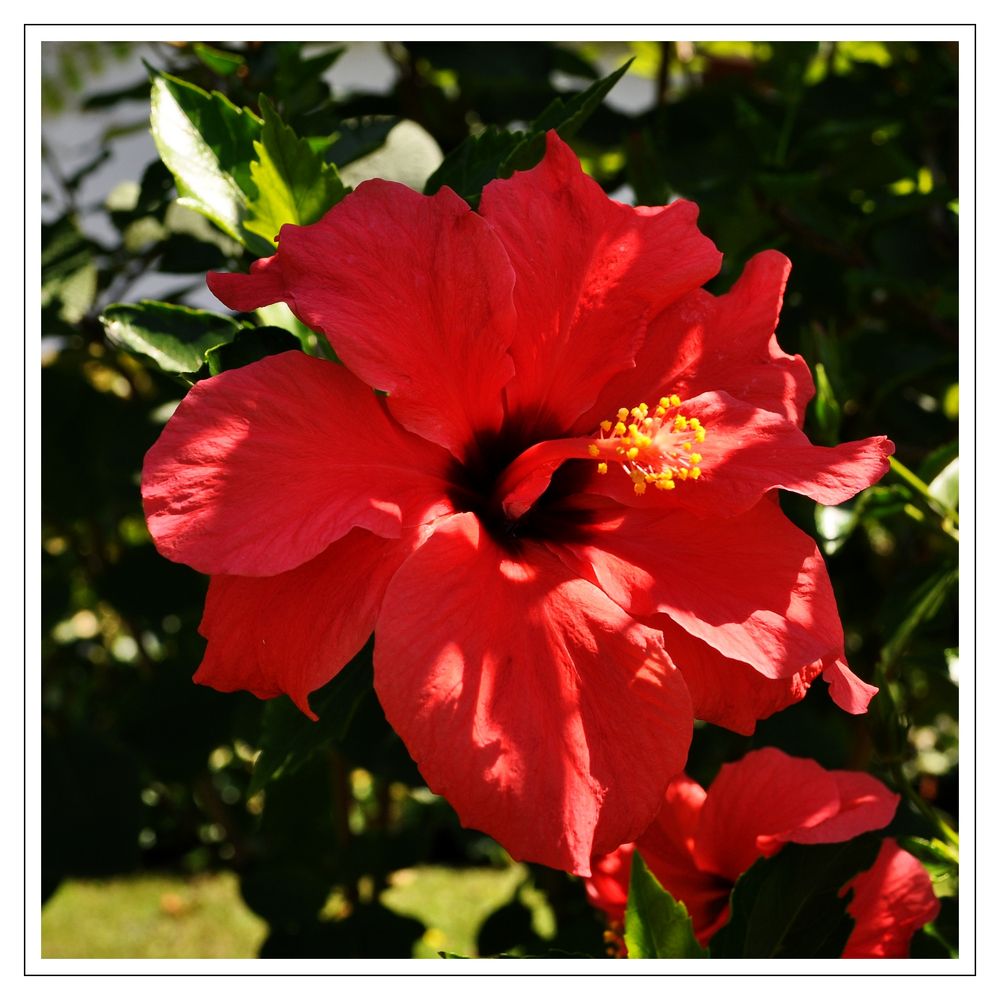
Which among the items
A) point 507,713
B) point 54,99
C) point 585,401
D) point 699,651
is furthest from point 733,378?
point 54,99

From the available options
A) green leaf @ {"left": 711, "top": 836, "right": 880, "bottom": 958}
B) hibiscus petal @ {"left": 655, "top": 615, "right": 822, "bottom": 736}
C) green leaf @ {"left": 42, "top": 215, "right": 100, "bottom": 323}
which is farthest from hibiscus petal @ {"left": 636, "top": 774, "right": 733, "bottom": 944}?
green leaf @ {"left": 42, "top": 215, "right": 100, "bottom": 323}

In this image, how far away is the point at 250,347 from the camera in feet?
2.92

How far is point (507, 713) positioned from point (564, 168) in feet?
1.46

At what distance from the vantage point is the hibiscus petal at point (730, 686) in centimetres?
84

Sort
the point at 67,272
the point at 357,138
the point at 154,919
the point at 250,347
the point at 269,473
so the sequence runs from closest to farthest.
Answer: the point at 269,473 < the point at 250,347 < the point at 357,138 < the point at 67,272 < the point at 154,919

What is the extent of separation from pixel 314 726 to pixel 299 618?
0.21m

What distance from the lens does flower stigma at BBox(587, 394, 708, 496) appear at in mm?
846

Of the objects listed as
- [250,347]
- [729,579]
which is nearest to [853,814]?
[729,579]

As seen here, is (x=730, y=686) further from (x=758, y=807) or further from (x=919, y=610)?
(x=919, y=610)

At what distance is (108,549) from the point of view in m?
2.28

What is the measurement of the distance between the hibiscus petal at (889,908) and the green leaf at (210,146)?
2.74ft

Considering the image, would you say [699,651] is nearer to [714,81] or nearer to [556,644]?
[556,644]

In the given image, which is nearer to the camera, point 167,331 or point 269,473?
point 269,473

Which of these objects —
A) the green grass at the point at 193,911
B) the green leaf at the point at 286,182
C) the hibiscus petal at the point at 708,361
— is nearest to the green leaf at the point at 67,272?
the green leaf at the point at 286,182
